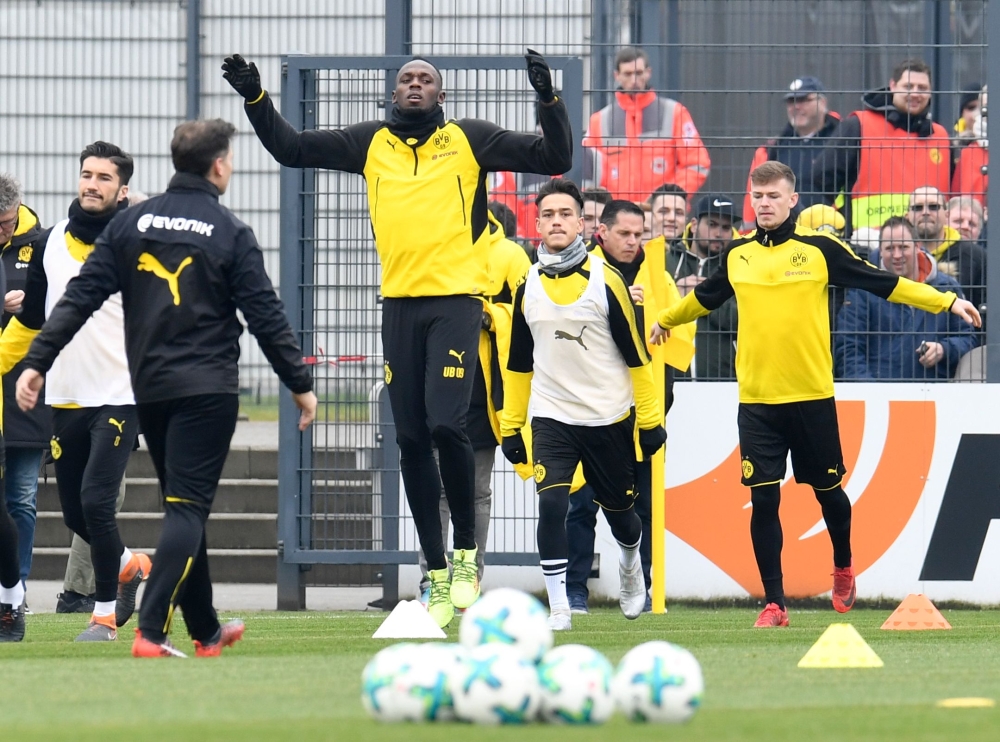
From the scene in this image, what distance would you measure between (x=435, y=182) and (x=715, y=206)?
341 centimetres

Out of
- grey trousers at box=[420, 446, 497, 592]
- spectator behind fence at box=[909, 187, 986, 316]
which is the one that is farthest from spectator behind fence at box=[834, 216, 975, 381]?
grey trousers at box=[420, 446, 497, 592]

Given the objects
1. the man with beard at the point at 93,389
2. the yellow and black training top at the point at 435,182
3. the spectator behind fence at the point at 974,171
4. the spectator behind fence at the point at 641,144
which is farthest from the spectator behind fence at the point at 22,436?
the spectator behind fence at the point at 974,171

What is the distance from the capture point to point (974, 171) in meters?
11.3

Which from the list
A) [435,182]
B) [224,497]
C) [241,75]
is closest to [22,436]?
[224,497]

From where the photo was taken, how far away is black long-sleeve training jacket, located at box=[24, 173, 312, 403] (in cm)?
664

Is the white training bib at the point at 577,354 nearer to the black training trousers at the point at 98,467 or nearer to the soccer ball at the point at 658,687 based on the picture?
the black training trousers at the point at 98,467

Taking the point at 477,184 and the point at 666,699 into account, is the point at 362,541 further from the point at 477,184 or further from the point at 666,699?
the point at 666,699

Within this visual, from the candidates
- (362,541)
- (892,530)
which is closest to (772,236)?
(892,530)

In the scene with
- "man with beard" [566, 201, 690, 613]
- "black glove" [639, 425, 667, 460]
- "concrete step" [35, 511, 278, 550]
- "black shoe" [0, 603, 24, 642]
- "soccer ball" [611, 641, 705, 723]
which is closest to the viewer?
"soccer ball" [611, 641, 705, 723]

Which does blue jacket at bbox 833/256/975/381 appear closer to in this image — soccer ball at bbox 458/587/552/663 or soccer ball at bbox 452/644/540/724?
soccer ball at bbox 458/587/552/663

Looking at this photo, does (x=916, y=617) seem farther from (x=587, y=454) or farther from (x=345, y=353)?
(x=345, y=353)

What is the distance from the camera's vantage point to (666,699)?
4898mm

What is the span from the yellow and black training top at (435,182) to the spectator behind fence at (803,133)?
3199mm

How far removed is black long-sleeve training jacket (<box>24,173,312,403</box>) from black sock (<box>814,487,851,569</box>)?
3726 millimetres
